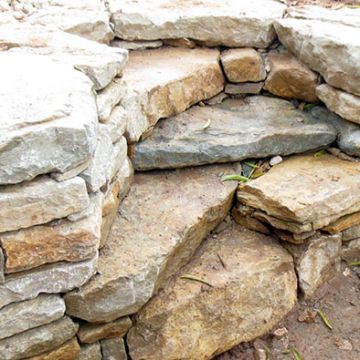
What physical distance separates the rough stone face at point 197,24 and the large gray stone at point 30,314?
5.66 feet

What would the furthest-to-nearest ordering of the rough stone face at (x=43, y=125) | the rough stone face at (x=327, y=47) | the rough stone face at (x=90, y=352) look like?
the rough stone face at (x=327, y=47) → the rough stone face at (x=90, y=352) → the rough stone face at (x=43, y=125)

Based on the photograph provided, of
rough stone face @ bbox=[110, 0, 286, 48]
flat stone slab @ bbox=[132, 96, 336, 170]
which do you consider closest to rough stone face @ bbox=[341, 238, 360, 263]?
flat stone slab @ bbox=[132, 96, 336, 170]

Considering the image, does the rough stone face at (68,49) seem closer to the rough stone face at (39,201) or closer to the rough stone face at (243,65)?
the rough stone face at (39,201)

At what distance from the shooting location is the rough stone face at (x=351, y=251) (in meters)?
3.37

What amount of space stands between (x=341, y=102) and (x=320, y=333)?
3.97 feet

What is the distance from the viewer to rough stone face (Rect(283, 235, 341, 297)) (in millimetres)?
3193

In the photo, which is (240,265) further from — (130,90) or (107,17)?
(107,17)

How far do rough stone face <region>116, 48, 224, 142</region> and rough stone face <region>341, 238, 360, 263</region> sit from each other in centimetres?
114

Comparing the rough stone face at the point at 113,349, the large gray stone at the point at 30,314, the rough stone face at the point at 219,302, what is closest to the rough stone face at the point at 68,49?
the large gray stone at the point at 30,314

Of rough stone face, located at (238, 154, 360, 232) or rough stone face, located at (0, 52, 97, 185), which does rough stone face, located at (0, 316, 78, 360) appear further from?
rough stone face, located at (238, 154, 360, 232)

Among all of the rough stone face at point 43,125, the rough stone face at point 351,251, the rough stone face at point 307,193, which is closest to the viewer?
the rough stone face at point 43,125

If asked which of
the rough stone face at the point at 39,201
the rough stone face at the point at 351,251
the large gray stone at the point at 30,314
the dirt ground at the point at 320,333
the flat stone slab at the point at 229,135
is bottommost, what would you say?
the dirt ground at the point at 320,333

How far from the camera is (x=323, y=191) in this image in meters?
3.10

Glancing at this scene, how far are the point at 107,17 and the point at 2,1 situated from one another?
70 cm
